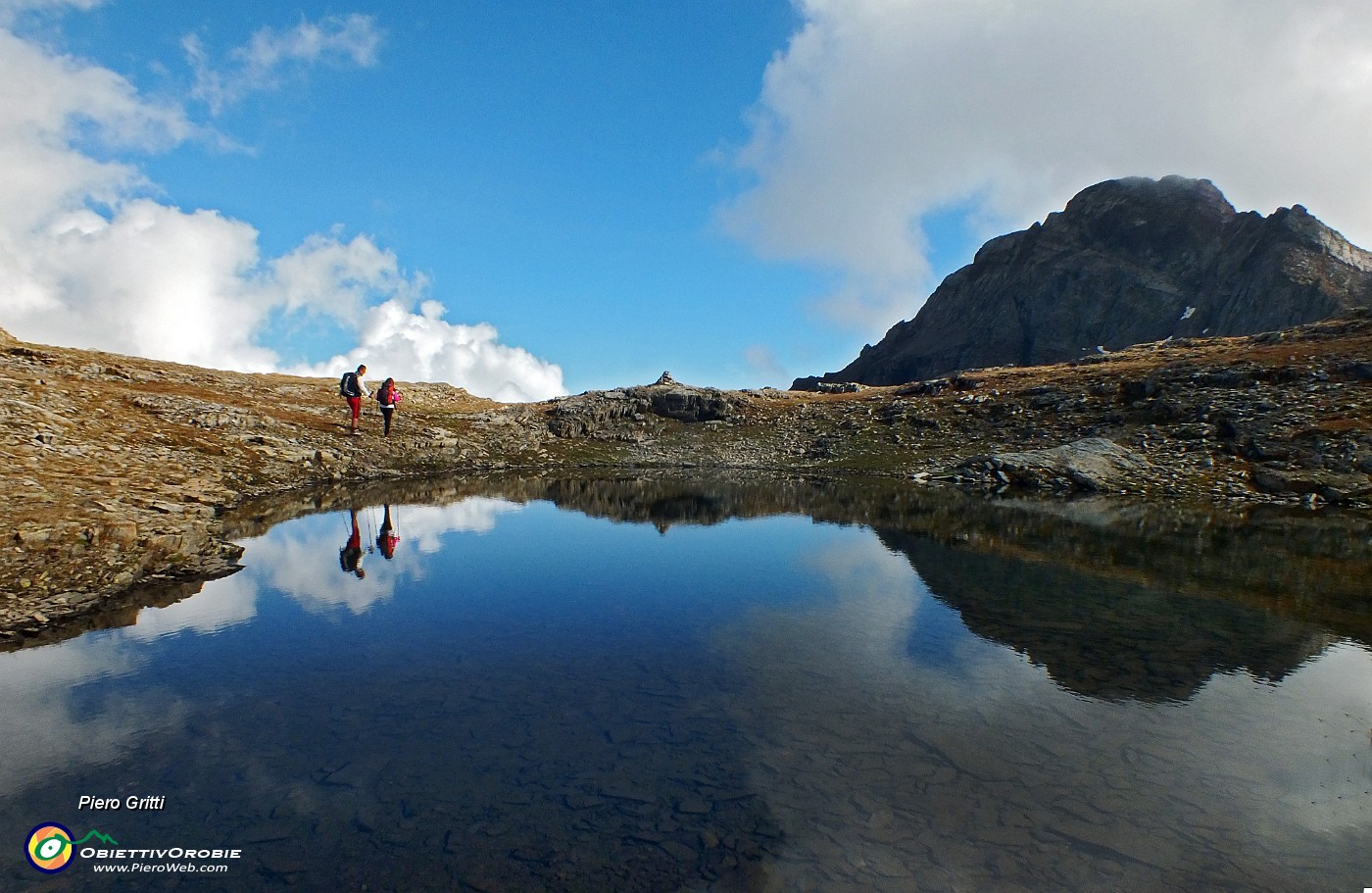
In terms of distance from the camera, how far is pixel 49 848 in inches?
297

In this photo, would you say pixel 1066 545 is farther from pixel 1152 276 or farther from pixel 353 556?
pixel 1152 276

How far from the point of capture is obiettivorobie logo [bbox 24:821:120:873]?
736 cm

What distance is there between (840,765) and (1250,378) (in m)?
69.8

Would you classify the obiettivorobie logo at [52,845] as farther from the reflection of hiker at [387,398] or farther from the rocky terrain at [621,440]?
the reflection of hiker at [387,398]

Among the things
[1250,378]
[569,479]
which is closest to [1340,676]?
[569,479]

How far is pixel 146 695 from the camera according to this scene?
450 inches

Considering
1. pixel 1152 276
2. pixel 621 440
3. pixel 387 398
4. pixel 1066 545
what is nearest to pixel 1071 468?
pixel 1066 545

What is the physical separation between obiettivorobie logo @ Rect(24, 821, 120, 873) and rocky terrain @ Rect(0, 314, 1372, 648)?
29.3ft

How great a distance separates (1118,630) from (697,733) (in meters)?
12.8

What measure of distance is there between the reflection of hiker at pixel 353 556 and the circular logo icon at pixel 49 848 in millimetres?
12613

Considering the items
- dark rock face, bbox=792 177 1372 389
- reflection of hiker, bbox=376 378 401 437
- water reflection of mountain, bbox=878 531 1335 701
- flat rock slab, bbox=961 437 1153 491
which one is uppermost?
dark rock face, bbox=792 177 1372 389

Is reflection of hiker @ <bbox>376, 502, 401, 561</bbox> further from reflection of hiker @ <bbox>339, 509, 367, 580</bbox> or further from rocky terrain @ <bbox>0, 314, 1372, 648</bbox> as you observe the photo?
rocky terrain @ <bbox>0, 314, 1372, 648</bbox>

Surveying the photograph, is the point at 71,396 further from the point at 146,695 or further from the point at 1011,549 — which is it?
the point at 1011,549

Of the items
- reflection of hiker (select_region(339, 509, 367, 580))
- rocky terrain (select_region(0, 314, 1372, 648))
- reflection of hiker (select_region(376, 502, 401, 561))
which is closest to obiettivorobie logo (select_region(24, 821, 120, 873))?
rocky terrain (select_region(0, 314, 1372, 648))
